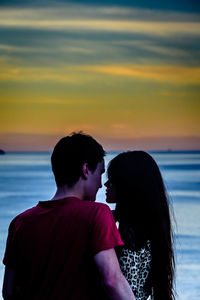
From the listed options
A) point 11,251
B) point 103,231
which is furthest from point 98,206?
point 11,251

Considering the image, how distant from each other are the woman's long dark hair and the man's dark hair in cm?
18

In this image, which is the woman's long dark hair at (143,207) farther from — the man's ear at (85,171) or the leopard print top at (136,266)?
the man's ear at (85,171)

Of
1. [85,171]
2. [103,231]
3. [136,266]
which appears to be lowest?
[136,266]

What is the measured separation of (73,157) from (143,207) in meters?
0.29

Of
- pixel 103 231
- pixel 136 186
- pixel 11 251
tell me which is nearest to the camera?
pixel 103 231

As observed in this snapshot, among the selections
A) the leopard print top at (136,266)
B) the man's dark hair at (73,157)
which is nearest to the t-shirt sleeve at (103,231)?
the man's dark hair at (73,157)

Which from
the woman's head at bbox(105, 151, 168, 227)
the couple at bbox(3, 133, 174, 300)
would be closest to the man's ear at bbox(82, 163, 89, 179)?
the couple at bbox(3, 133, 174, 300)

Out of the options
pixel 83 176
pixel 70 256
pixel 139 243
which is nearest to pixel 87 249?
pixel 70 256

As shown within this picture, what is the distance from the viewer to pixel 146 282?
68.4 inches

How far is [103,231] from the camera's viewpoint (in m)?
1.44

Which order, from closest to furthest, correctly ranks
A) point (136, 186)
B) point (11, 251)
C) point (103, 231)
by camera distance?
point (103, 231)
point (11, 251)
point (136, 186)

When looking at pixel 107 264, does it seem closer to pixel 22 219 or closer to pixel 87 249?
pixel 87 249

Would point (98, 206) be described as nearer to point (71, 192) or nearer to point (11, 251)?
point (71, 192)

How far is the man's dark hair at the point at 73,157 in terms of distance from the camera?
1513 mm
